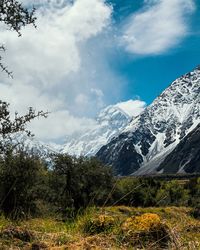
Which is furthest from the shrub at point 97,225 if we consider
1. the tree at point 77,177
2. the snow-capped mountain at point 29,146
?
the tree at point 77,177

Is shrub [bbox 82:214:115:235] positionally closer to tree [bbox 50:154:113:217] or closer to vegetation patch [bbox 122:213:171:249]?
vegetation patch [bbox 122:213:171:249]

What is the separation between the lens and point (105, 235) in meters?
8.20

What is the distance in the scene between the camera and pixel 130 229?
8.20m

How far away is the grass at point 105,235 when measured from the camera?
24.6 ft

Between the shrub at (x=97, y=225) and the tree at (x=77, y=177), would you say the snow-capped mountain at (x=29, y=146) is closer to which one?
the shrub at (x=97, y=225)

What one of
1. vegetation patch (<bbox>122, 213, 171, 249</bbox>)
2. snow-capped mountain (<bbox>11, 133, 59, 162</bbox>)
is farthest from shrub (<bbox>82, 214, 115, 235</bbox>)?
snow-capped mountain (<bbox>11, 133, 59, 162</bbox>)

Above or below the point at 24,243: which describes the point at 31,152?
above

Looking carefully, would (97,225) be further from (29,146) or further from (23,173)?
(29,146)

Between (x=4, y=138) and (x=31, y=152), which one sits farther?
(x=31, y=152)

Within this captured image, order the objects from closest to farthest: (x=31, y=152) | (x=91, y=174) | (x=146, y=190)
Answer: (x=31, y=152) → (x=91, y=174) → (x=146, y=190)

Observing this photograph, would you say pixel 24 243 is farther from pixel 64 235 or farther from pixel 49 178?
pixel 49 178

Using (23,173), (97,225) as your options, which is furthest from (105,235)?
(23,173)

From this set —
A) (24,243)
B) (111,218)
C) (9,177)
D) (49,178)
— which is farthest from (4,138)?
(49,178)

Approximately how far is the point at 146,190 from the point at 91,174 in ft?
130
